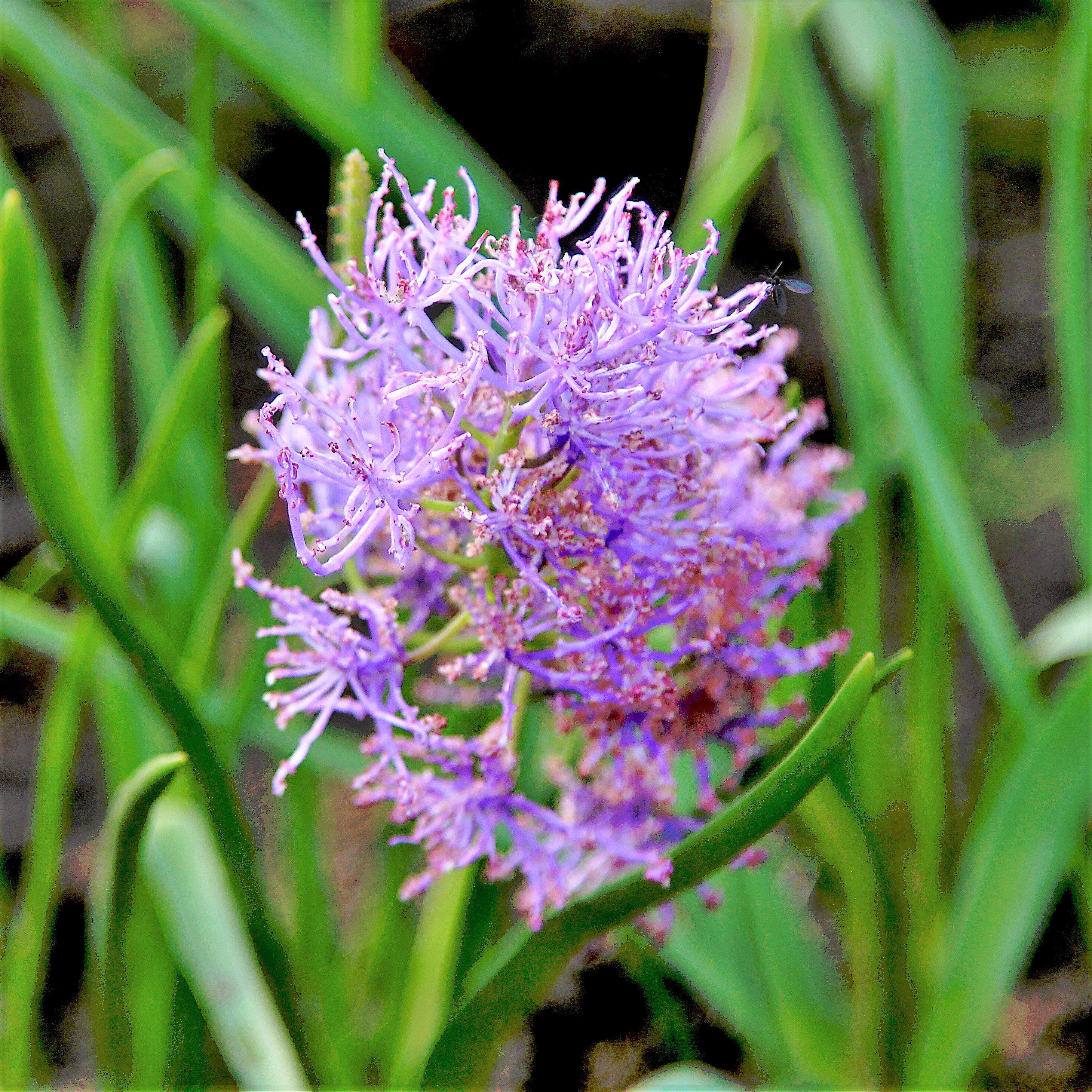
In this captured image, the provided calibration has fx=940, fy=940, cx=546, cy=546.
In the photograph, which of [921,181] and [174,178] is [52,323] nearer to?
[174,178]

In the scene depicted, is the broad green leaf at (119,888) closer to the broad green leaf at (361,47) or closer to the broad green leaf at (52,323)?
the broad green leaf at (52,323)

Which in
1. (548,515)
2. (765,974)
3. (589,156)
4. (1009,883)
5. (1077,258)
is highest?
(589,156)

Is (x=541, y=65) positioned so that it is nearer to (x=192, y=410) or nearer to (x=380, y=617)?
(x=192, y=410)

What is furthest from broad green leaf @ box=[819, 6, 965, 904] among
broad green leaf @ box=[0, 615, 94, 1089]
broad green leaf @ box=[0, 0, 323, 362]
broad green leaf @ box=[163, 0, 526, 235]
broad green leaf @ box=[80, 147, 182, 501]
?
broad green leaf @ box=[0, 615, 94, 1089]

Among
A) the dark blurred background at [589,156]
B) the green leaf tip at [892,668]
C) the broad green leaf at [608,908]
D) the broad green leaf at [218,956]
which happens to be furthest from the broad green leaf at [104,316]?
the dark blurred background at [589,156]

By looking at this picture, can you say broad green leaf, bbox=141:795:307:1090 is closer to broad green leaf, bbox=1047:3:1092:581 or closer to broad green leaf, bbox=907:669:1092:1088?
broad green leaf, bbox=907:669:1092:1088

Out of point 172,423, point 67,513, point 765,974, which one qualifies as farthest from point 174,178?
point 765,974
